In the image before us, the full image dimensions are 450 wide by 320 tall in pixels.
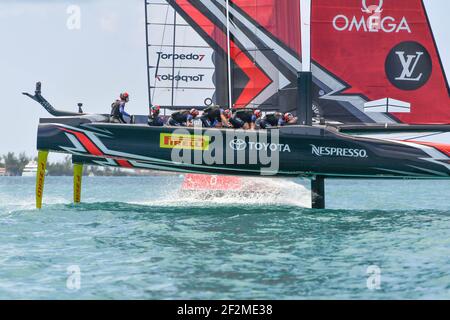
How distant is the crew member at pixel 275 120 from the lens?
13.4 meters

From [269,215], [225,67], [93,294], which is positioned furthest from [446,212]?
[93,294]

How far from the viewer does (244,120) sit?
44.4 feet

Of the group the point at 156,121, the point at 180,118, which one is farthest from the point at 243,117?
the point at 156,121

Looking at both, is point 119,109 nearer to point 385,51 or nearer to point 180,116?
point 180,116

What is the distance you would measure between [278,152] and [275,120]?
102cm

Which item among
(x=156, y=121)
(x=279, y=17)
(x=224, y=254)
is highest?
(x=279, y=17)

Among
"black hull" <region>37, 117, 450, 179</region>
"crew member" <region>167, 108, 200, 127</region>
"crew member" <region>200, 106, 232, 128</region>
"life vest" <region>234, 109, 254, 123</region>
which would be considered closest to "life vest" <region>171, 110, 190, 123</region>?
"crew member" <region>167, 108, 200, 127</region>

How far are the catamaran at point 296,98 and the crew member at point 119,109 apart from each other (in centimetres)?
22

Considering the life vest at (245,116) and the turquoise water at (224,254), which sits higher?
the life vest at (245,116)

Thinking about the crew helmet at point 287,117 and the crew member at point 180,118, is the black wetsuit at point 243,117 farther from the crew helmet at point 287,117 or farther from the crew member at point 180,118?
the crew member at point 180,118

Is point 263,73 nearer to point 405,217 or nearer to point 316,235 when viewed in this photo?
point 405,217

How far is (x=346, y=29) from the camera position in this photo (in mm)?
13625

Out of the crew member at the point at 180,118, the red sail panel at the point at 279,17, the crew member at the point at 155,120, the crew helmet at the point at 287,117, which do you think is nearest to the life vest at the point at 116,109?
the crew member at the point at 155,120
